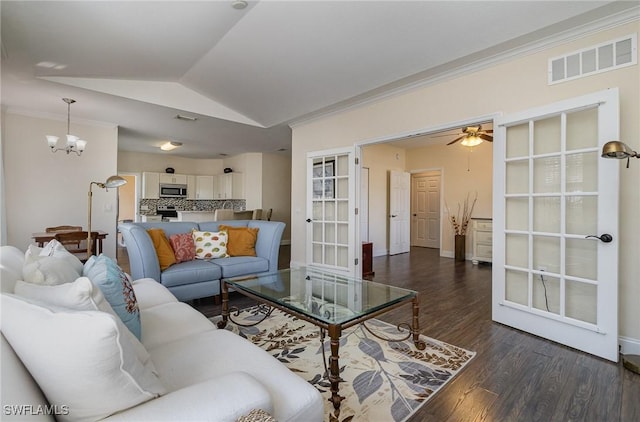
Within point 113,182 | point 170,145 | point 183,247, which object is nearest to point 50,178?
point 170,145

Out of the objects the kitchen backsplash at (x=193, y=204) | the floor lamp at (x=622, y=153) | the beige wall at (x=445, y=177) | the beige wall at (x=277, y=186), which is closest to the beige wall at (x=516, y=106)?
the floor lamp at (x=622, y=153)

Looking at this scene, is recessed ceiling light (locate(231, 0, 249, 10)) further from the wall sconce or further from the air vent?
the wall sconce

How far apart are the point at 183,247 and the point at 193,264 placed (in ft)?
0.96

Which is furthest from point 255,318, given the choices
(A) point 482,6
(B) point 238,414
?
(A) point 482,6

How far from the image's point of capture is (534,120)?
2.62 metres

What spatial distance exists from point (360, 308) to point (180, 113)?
13.4 ft

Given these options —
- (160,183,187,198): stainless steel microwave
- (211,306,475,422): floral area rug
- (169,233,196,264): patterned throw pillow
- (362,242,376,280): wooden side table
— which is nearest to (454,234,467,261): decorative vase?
(362,242,376,280): wooden side table

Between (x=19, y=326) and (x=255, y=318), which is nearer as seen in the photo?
(x=19, y=326)

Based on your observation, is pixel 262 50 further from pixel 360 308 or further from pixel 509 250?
pixel 509 250

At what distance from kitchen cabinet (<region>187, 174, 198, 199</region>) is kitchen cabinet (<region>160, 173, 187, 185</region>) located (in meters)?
0.12

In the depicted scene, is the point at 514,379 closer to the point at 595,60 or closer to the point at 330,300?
the point at 330,300

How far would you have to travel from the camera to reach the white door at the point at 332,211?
4387mm

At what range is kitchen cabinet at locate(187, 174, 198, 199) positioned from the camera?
8617 millimetres

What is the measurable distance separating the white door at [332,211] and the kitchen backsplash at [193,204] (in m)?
3.95
